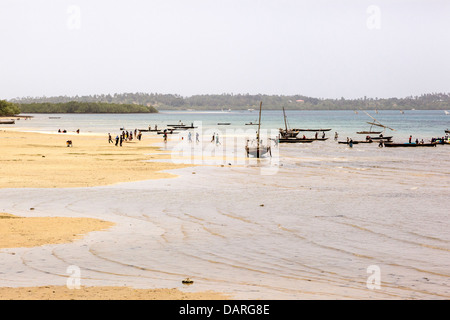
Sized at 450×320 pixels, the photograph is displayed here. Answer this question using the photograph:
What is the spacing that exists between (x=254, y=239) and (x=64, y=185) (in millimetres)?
16508

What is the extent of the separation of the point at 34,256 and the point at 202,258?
480 cm

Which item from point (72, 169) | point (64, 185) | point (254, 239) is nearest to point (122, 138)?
point (72, 169)

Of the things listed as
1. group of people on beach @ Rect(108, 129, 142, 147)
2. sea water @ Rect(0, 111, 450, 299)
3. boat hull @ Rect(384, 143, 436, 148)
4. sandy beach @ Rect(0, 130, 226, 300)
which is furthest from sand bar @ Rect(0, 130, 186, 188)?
boat hull @ Rect(384, 143, 436, 148)

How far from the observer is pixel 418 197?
98.2 feet

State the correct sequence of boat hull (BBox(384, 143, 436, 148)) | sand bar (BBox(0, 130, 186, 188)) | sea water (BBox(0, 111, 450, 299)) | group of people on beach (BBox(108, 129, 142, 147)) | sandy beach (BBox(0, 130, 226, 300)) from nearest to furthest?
sandy beach (BBox(0, 130, 226, 300)) < sea water (BBox(0, 111, 450, 299)) < sand bar (BBox(0, 130, 186, 188)) < group of people on beach (BBox(108, 129, 142, 147)) < boat hull (BBox(384, 143, 436, 148))

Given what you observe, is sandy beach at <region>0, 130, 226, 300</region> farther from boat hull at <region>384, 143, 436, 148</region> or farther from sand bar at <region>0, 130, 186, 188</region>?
boat hull at <region>384, 143, 436, 148</region>

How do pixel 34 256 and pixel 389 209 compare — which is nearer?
pixel 34 256

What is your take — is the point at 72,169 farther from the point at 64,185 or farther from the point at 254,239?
the point at 254,239

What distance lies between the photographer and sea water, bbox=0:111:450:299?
43.5ft

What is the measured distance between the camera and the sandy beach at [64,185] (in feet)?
38.7

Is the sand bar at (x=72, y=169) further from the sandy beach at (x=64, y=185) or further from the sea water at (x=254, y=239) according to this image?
the sea water at (x=254, y=239)

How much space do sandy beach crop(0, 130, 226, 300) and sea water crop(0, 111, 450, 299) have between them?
0.71m
